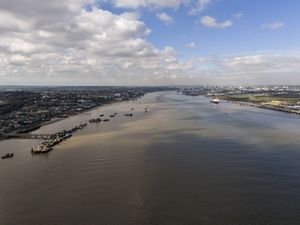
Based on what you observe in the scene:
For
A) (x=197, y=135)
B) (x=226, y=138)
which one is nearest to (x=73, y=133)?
(x=197, y=135)

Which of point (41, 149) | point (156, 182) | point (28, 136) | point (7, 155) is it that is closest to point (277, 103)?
point (28, 136)

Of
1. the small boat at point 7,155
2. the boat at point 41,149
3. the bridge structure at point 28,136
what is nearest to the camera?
the small boat at point 7,155

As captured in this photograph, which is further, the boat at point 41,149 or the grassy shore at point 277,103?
the grassy shore at point 277,103

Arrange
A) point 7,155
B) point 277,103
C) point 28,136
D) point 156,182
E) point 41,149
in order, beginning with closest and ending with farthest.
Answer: point 156,182 → point 7,155 → point 41,149 → point 28,136 → point 277,103

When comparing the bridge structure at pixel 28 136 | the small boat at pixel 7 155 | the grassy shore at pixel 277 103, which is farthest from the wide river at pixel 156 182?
the grassy shore at pixel 277 103

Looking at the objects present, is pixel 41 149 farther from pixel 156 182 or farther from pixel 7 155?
pixel 156 182

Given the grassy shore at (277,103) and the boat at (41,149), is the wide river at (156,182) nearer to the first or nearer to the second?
the boat at (41,149)

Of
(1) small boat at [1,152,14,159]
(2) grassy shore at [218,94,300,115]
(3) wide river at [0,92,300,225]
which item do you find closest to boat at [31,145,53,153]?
(3) wide river at [0,92,300,225]

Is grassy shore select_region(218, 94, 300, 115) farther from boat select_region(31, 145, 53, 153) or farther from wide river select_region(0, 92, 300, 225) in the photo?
boat select_region(31, 145, 53, 153)

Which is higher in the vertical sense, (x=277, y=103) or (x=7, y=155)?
(x=277, y=103)

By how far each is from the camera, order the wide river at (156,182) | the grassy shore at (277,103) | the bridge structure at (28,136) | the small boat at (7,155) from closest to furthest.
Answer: the wide river at (156,182) < the small boat at (7,155) < the bridge structure at (28,136) < the grassy shore at (277,103)
